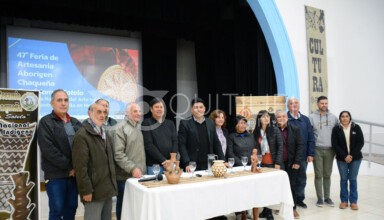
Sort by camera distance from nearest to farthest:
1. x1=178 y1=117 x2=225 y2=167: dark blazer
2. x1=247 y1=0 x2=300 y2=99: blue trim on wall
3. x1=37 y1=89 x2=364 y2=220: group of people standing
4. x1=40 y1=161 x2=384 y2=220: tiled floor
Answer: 1. x1=37 y1=89 x2=364 y2=220: group of people standing
2. x1=178 y1=117 x2=225 y2=167: dark blazer
3. x1=40 y1=161 x2=384 y2=220: tiled floor
4. x1=247 y1=0 x2=300 y2=99: blue trim on wall

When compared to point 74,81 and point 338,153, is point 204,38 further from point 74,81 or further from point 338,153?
point 338,153

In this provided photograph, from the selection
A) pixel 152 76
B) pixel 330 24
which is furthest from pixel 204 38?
pixel 330 24

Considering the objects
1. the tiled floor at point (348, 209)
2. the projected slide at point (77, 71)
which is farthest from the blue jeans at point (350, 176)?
the projected slide at point (77, 71)

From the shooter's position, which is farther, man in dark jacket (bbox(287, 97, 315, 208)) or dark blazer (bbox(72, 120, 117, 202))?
man in dark jacket (bbox(287, 97, 315, 208))

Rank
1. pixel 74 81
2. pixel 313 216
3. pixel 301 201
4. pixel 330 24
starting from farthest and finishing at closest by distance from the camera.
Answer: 1. pixel 330 24
2. pixel 74 81
3. pixel 301 201
4. pixel 313 216

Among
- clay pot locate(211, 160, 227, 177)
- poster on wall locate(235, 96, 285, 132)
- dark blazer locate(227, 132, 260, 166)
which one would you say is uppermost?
poster on wall locate(235, 96, 285, 132)

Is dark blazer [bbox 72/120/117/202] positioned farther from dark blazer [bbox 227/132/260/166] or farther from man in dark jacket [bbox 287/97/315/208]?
man in dark jacket [bbox 287/97/315/208]

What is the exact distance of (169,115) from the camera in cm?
641

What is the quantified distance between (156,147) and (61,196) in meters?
0.86

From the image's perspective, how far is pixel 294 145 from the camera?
342 cm

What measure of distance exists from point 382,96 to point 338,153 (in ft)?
13.9

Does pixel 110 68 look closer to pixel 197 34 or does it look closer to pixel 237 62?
pixel 197 34

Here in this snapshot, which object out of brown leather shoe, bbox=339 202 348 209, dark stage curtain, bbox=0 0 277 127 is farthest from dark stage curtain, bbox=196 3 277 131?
brown leather shoe, bbox=339 202 348 209

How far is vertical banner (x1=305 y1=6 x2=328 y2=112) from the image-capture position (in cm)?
562
